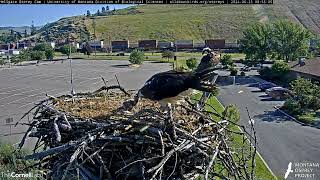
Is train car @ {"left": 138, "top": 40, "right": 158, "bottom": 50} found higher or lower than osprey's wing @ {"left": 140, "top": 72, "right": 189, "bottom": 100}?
higher

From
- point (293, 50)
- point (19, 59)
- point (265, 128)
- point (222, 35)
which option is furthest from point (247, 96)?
point (222, 35)

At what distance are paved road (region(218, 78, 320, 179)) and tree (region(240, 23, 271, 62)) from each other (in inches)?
848

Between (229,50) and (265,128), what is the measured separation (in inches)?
2349

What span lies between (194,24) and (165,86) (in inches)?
4563

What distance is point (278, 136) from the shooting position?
74.3 ft

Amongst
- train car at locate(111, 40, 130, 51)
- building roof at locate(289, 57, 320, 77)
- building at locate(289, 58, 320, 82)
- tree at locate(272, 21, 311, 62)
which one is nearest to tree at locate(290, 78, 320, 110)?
building at locate(289, 58, 320, 82)

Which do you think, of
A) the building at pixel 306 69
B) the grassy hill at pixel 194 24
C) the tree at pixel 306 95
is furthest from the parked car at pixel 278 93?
the grassy hill at pixel 194 24

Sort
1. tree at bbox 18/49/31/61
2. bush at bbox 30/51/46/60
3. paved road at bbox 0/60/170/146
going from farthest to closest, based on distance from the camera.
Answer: bush at bbox 30/51/46/60 < tree at bbox 18/49/31/61 < paved road at bbox 0/60/170/146

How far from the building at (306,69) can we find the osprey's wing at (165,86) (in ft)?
103

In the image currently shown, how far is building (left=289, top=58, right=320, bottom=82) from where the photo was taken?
37.2 metres

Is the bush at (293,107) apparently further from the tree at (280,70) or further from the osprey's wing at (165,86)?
the osprey's wing at (165,86)

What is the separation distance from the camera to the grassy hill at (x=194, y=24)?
372 feet

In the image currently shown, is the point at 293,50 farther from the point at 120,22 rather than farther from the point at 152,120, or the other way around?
the point at 120,22

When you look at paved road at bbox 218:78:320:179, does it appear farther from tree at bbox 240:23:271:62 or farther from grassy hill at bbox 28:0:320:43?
grassy hill at bbox 28:0:320:43
